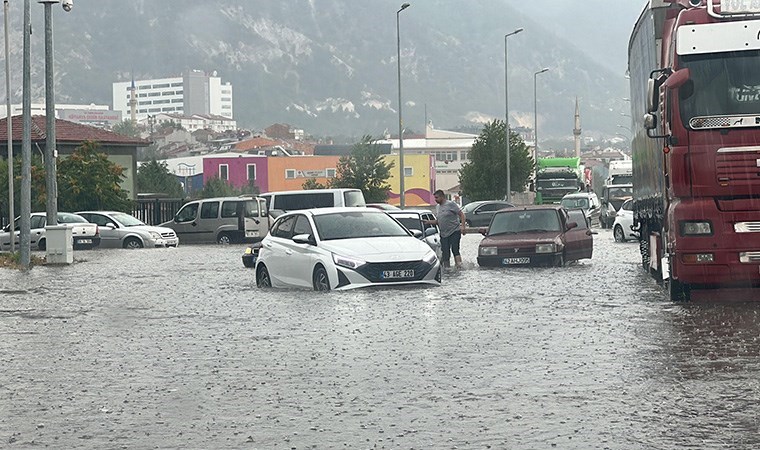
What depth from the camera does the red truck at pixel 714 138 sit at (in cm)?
1744

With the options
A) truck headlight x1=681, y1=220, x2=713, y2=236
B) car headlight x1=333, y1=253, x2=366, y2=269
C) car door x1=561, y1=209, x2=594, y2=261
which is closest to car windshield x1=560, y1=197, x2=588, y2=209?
car door x1=561, y1=209, x2=594, y2=261

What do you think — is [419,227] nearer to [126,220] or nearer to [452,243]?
[452,243]

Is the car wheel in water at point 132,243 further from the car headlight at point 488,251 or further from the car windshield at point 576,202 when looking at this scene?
the car windshield at point 576,202

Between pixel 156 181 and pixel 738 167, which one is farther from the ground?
pixel 156 181

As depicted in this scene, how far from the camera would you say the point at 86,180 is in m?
56.7

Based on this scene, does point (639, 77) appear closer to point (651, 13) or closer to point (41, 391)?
point (651, 13)

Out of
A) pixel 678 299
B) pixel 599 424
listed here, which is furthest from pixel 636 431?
pixel 678 299

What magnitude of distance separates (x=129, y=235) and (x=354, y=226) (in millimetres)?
24661

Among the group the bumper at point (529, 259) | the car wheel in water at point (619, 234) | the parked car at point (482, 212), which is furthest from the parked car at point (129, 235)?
the parked car at point (482, 212)

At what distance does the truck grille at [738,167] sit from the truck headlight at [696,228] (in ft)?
1.91

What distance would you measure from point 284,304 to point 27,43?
15.4 meters

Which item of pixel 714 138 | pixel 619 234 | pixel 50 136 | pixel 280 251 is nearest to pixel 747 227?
pixel 714 138

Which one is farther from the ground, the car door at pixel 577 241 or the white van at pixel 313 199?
the white van at pixel 313 199

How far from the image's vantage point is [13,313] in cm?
1961
